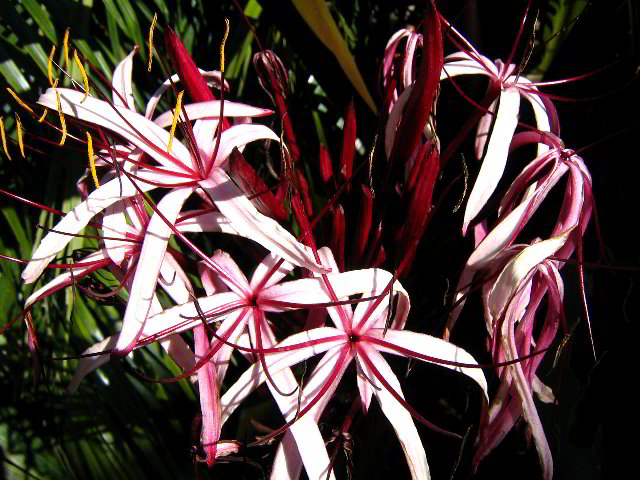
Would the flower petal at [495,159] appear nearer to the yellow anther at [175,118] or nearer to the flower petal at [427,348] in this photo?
the flower petal at [427,348]

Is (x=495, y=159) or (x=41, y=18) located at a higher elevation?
(x=41, y=18)

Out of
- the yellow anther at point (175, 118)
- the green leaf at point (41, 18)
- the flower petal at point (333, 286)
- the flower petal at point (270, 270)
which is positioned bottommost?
the flower petal at point (333, 286)

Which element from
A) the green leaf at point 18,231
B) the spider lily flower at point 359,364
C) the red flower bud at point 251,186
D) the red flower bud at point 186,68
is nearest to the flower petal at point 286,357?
the spider lily flower at point 359,364

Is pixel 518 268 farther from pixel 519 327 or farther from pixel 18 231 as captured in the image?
pixel 18 231

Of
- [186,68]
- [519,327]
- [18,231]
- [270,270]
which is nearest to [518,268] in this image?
[519,327]

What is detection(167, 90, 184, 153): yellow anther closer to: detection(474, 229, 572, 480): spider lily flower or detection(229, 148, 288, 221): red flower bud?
detection(229, 148, 288, 221): red flower bud

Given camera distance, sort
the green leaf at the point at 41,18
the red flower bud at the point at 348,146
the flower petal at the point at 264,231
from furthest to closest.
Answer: the green leaf at the point at 41,18 < the red flower bud at the point at 348,146 < the flower petal at the point at 264,231
